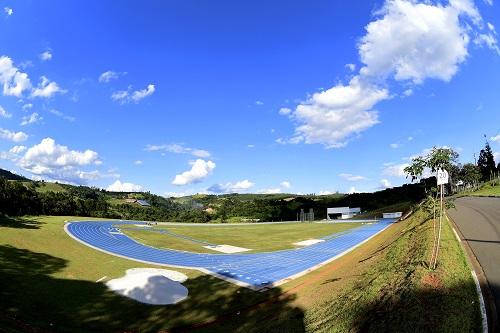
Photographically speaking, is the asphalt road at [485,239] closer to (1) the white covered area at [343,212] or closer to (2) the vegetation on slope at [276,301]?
(2) the vegetation on slope at [276,301]

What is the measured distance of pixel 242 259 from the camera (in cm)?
3669

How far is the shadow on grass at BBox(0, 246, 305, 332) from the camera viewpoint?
18.0 metres

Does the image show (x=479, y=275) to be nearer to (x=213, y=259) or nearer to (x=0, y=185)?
(x=213, y=259)

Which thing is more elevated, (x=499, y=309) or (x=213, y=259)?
(x=499, y=309)

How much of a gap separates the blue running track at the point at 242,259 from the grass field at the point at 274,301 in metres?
1.76

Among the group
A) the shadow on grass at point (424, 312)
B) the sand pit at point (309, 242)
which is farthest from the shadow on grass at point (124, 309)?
the sand pit at point (309, 242)

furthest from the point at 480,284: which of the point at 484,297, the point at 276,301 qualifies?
the point at 276,301

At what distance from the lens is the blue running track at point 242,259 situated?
28.4 metres

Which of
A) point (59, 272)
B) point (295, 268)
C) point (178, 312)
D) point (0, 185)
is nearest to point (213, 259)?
point (295, 268)

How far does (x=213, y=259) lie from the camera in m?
36.9

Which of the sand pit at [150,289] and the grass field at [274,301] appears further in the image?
the sand pit at [150,289]

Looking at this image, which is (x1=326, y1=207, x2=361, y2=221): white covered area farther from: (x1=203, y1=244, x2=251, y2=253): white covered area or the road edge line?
the road edge line

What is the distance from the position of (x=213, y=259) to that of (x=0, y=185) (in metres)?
55.0

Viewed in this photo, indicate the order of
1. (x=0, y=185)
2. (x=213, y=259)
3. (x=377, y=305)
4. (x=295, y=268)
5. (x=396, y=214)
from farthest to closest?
(x=396, y=214) < (x=0, y=185) < (x=213, y=259) < (x=295, y=268) < (x=377, y=305)
